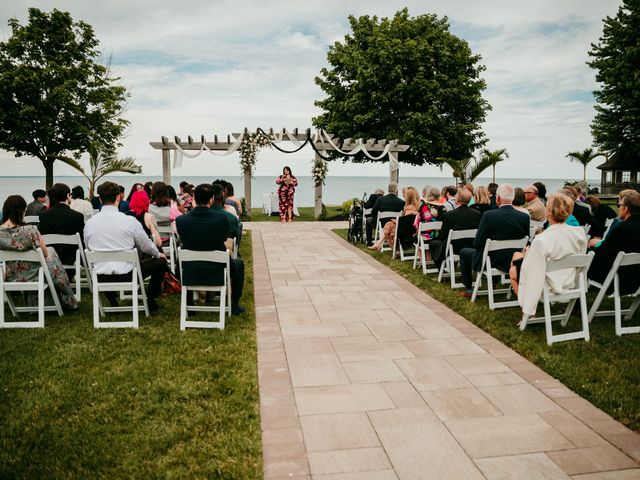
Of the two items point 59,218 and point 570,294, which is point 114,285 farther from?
point 570,294

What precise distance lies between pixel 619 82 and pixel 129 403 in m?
28.5

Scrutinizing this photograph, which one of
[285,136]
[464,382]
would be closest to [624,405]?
[464,382]

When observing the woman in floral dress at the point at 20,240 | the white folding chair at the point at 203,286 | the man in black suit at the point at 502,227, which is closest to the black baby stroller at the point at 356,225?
the man in black suit at the point at 502,227

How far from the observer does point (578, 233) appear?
4.84 m

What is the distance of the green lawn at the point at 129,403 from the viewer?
2.79 metres

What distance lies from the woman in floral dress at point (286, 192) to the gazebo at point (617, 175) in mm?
25373

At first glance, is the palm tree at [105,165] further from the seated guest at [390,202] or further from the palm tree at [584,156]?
the palm tree at [584,156]

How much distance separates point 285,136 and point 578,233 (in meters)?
13.8

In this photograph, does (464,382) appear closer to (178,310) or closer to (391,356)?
(391,356)

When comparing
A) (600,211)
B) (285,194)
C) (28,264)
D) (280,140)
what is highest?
(280,140)

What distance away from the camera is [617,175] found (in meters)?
35.3

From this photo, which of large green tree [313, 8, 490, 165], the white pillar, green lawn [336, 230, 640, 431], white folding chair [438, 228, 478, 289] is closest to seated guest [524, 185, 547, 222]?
white folding chair [438, 228, 478, 289]

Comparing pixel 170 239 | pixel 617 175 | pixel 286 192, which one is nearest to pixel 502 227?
pixel 170 239

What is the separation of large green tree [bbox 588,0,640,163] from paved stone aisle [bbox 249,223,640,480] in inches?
982
